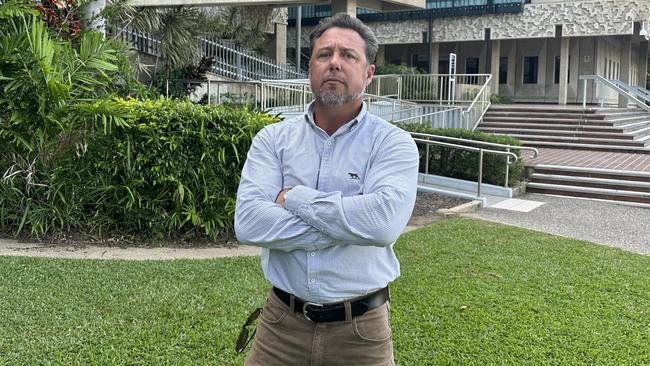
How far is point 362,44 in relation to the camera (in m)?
2.14

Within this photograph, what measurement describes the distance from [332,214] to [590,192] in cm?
1068

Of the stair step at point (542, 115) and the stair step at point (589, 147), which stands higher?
the stair step at point (542, 115)

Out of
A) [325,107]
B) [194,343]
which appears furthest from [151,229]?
[325,107]

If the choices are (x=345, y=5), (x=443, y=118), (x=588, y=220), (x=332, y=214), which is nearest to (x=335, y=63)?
(x=332, y=214)

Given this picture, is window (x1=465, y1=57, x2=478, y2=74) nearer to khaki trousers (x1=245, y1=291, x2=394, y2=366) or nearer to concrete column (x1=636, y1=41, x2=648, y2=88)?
concrete column (x1=636, y1=41, x2=648, y2=88)

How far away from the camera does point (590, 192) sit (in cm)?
1148

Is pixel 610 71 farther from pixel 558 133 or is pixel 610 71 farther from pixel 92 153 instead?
pixel 92 153

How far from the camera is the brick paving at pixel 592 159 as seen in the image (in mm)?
12695

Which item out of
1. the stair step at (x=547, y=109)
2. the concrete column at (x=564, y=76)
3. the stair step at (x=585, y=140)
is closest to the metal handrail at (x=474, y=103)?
the stair step at (x=547, y=109)

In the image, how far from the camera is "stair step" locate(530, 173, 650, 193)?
37.1ft

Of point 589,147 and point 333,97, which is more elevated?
point 333,97

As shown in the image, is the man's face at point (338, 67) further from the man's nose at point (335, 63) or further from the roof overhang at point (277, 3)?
the roof overhang at point (277, 3)

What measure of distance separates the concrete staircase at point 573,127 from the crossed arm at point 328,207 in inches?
620

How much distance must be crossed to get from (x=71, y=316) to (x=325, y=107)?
293 cm
